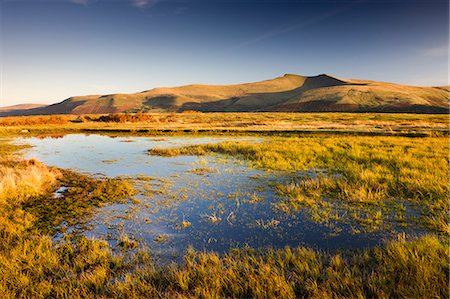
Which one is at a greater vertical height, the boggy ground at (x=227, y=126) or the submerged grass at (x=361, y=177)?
the boggy ground at (x=227, y=126)

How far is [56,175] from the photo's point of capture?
15297 mm

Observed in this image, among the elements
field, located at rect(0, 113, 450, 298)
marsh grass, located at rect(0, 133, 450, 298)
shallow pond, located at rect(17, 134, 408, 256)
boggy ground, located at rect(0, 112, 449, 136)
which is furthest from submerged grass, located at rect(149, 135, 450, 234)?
boggy ground, located at rect(0, 112, 449, 136)

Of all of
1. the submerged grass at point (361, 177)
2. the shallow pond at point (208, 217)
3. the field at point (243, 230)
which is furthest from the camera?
the submerged grass at point (361, 177)

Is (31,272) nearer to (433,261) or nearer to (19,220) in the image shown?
(19,220)

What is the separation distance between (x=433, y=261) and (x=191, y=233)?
5826mm

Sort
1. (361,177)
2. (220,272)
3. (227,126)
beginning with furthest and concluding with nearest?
(227,126)
(361,177)
(220,272)

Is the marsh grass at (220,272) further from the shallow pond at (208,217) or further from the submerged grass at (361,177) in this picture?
the submerged grass at (361,177)

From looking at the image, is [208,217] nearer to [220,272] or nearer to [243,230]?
[243,230]

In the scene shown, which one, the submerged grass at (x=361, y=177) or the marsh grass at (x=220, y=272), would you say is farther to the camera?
the submerged grass at (x=361, y=177)

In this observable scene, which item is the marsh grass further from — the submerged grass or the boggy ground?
the boggy ground

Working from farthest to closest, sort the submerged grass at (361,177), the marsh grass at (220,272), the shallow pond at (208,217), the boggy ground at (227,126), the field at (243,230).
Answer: the boggy ground at (227,126) < the submerged grass at (361,177) < the shallow pond at (208,217) < the field at (243,230) < the marsh grass at (220,272)

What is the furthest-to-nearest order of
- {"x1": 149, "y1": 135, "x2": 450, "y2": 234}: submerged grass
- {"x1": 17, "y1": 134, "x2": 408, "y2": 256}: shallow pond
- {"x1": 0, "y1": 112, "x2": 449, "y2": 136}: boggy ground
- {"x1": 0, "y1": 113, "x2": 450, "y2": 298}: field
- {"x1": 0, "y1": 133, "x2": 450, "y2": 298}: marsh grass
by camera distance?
{"x1": 0, "y1": 112, "x2": 449, "y2": 136}: boggy ground < {"x1": 149, "y1": 135, "x2": 450, "y2": 234}: submerged grass < {"x1": 17, "y1": 134, "x2": 408, "y2": 256}: shallow pond < {"x1": 0, "y1": 113, "x2": 450, "y2": 298}: field < {"x1": 0, "y1": 133, "x2": 450, "y2": 298}: marsh grass

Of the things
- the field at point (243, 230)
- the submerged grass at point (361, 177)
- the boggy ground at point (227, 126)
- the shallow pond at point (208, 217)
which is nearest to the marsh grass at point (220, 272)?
the field at point (243, 230)

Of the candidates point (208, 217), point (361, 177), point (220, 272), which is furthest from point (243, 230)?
point (361, 177)
